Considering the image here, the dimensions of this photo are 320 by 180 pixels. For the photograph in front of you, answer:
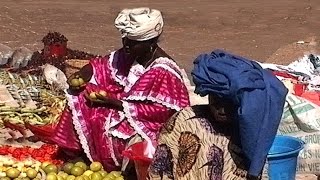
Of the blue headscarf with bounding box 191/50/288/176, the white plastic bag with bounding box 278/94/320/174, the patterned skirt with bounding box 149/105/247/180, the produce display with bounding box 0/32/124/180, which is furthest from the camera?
the produce display with bounding box 0/32/124/180

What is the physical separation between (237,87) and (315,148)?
1.71 metres

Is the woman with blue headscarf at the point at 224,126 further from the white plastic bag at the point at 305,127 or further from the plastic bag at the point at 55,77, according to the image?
the plastic bag at the point at 55,77

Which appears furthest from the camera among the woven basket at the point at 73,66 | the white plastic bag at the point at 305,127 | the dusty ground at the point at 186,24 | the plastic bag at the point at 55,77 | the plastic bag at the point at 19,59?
the dusty ground at the point at 186,24

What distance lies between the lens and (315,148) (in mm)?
5625

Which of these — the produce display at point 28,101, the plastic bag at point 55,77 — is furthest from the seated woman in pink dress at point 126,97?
the plastic bag at point 55,77

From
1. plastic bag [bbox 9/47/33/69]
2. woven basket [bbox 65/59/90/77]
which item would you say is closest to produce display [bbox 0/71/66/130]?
woven basket [bbox 65/59/90/77]

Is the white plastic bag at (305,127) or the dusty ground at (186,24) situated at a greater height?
the white plastic bag at (305,127)

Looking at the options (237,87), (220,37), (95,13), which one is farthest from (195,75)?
(95,13)

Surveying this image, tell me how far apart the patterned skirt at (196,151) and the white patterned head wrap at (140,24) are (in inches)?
57.2

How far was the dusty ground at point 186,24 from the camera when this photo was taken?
41.4ft

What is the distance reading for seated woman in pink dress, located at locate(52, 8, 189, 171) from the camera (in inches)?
233

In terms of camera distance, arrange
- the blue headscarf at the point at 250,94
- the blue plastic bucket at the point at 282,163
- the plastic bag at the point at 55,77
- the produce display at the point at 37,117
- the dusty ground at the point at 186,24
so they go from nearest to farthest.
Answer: the blue headscarf at the point at 250,94
the blue plastic bucket at the point at 282,163
the produce display at the point at 37,117
the plastic bag at the point at 55,77
the dusty ground at the point at 186,24

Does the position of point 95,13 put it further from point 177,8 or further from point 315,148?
point 315,148

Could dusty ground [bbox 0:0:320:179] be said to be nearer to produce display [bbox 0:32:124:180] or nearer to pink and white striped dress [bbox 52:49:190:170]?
produce display [bbox 0:32:124:180]
